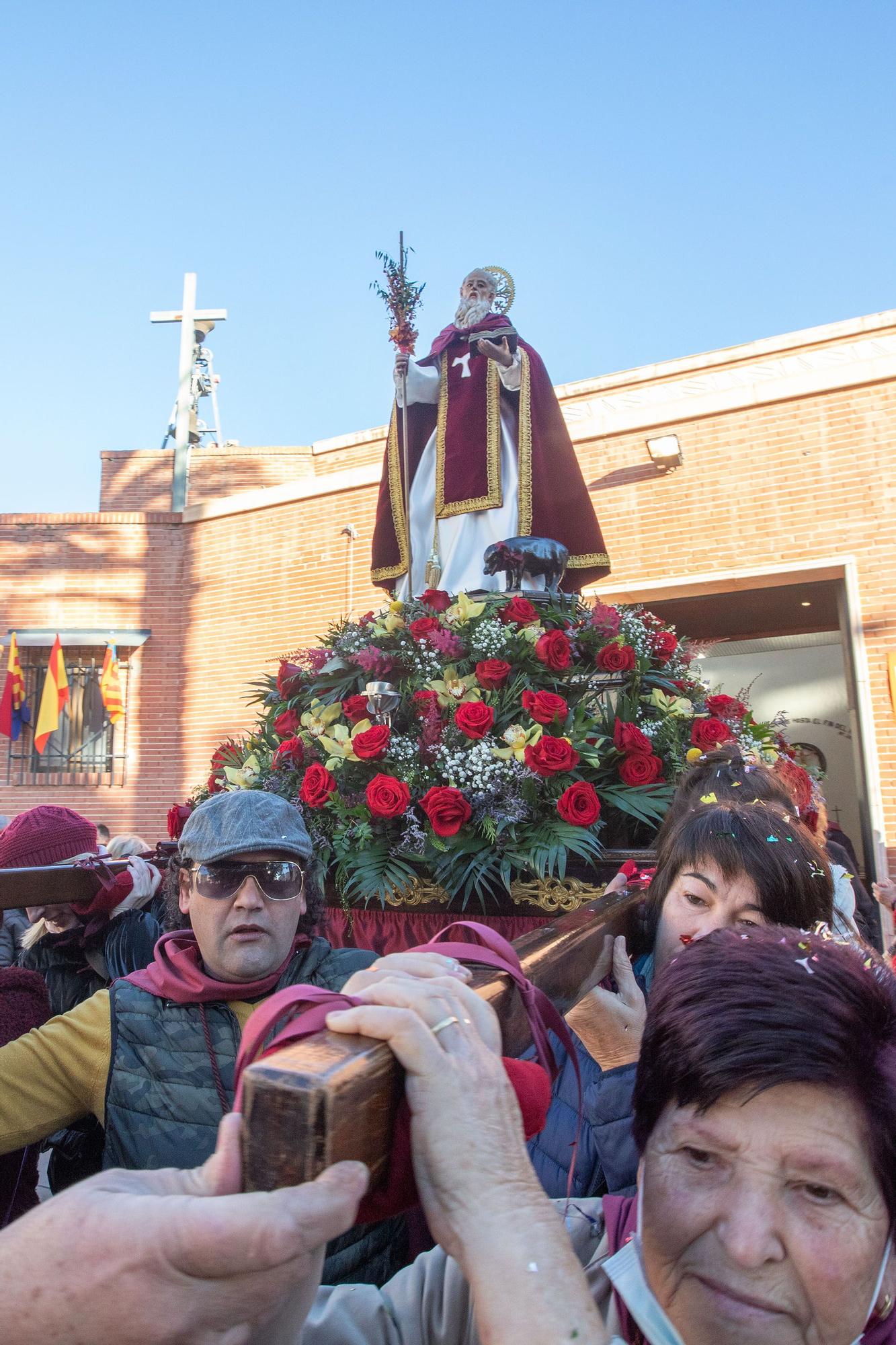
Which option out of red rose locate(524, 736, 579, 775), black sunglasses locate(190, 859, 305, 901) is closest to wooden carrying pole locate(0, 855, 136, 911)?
black sunglasses locate(190, 859, 305, 901)

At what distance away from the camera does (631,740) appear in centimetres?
306

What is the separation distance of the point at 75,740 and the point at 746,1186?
437 inches

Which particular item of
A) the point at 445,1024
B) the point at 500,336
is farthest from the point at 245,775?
the point at 445,1024

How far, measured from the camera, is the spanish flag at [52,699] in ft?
34.8

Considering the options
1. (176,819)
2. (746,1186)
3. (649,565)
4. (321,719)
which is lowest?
(746,1186)

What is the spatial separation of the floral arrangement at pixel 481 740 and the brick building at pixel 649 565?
5.30m

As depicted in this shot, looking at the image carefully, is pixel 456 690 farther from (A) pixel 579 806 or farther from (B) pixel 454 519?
(B) pixel 454 519

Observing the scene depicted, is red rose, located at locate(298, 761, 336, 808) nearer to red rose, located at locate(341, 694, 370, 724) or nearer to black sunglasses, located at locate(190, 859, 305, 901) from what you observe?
red rose, located at locate(341, 694, 370, 724)

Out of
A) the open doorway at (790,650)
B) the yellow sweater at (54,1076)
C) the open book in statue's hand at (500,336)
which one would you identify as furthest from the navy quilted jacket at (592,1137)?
the open doorway at (790,650)

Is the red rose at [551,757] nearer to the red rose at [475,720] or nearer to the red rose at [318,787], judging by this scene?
the red rose at [475,720]

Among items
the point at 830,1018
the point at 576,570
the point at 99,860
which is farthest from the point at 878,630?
the point at 830,1018

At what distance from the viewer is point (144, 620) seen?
11391mm

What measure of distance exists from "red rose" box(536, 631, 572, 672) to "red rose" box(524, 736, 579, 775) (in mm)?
358

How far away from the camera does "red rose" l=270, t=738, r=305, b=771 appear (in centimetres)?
332
